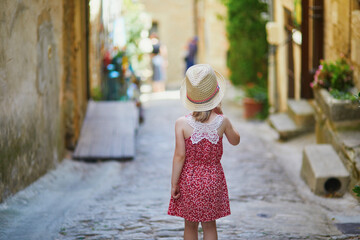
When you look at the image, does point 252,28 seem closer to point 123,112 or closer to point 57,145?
point 123,112

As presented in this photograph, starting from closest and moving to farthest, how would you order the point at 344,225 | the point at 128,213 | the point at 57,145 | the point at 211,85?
1. the point at 211,85
2. the point at 344,225
3. the point at 128,213
4. the point at 57,145

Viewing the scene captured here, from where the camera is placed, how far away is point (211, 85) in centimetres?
389

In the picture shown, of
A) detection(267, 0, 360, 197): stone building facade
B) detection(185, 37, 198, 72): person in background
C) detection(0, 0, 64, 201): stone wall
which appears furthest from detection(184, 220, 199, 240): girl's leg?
detection(185, 37, 198, 72): person in background

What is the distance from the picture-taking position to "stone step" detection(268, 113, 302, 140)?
986 cm

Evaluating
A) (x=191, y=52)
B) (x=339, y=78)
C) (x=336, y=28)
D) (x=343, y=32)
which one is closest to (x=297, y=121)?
(x=336, y=28)

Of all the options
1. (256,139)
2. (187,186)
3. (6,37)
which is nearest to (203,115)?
(187,186)

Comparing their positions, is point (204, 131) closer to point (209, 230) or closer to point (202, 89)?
point (202, 89)

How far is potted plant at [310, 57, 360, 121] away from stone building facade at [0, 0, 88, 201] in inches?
132

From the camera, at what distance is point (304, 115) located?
974 cm

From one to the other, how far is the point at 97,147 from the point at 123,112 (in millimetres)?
1314

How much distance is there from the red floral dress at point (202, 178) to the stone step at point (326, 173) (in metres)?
2.66

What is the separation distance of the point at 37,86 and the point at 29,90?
341mm

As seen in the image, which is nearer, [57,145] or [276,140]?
[57,145]

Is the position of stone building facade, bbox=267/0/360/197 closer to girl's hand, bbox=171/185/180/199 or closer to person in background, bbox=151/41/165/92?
girl's hand, bbox=171/185/180/199
